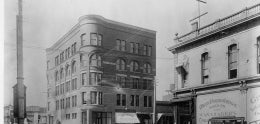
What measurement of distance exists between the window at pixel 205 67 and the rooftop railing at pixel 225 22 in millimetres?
779

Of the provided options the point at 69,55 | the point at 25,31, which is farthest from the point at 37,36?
the point at 69,55

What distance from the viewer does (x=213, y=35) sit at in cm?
1109

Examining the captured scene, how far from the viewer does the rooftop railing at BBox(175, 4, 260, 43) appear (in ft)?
31.1

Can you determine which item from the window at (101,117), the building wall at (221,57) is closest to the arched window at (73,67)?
the window at (101,117)

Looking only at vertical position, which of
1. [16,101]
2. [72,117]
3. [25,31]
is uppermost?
[25,31]

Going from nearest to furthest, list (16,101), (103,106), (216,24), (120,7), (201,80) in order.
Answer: (16,101) < (120,7) < (216,24) < (201,80) < (103,106)

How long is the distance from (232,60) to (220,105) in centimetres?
145

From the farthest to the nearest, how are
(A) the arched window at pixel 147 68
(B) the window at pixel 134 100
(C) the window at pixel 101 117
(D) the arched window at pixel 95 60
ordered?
(C) the window at pixel 101 117 → (B) the window at pixel 134 100 → (A) the arched window at pixel 147 68 → (D) the arched window at pixel 95 60

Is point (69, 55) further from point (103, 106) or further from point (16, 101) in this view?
point (16, 101)

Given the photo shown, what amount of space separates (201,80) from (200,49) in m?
1.09

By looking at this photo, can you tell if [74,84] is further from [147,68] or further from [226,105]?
[226,105]

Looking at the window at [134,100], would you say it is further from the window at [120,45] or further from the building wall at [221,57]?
the window at [120,45]

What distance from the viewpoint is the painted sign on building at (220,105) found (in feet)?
32.1

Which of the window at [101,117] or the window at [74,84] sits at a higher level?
the window at [74,84]
